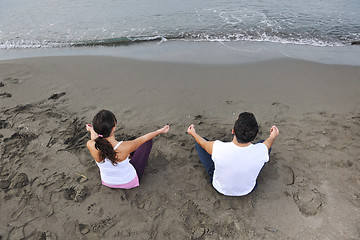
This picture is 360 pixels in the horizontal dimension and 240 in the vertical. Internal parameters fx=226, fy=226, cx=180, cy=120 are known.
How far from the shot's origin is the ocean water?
26.2ft

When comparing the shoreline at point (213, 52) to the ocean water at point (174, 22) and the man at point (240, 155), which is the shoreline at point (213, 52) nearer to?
the ocean water at point (174, 22)

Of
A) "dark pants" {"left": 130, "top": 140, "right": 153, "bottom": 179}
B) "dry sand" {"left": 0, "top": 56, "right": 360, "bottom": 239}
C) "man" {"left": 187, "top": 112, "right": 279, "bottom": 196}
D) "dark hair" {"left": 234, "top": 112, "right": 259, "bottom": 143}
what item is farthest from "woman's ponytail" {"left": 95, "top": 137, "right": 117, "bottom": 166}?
"dark hair" {"left": 234, "top": 112, "right": 259, "bottom": 143}

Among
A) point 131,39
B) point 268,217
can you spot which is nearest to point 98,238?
point 268,217

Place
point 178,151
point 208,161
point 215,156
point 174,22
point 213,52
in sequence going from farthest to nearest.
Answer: point 174,22, point 213,52, point 178,151, point 208,161, point 215,156

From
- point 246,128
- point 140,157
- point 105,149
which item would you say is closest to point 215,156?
point 246,128

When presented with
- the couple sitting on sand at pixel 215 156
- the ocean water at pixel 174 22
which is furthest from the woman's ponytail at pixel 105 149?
the ocean water at pixel 174 22

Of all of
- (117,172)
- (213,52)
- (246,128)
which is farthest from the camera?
(213,52)

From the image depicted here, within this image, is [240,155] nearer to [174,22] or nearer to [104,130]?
[104,130]

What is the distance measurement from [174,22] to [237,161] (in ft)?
Answer: 27.0

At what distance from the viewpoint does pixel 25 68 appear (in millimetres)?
5883

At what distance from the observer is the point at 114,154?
2449mm

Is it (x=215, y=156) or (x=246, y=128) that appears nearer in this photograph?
(x=246, y=128)

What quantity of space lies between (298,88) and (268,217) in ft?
10.6

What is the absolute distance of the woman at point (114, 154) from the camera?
2377 mm
